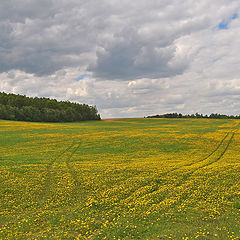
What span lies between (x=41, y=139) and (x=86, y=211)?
1583 inches

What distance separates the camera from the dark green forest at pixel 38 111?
122 meters

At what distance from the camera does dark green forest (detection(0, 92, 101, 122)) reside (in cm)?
12244

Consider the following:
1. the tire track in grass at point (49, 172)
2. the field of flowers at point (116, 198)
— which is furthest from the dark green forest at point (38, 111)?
the field of flowers at point (116, 198)

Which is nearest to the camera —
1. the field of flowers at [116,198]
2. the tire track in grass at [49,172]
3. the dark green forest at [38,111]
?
the field of flowers at [116,198]

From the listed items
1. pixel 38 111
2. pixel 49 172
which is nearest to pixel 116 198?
pixel 49 172

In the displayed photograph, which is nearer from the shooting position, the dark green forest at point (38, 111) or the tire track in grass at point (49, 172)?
the tire track in grass at point (49, 172)

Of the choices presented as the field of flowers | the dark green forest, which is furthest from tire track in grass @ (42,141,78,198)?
the dark green forest

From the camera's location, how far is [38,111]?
132m

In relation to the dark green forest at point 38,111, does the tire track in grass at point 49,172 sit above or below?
below

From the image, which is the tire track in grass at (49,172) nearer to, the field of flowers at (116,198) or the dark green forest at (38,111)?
the field of flowers at (116,198)

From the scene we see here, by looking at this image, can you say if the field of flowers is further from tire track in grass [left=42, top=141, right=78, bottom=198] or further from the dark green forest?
the dark green forest

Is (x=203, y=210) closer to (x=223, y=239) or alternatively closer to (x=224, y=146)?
(x=223, y=239)

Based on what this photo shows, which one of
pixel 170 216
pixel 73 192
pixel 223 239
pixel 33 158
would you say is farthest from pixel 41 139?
pixel 223 239

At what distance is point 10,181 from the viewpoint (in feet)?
75.0
